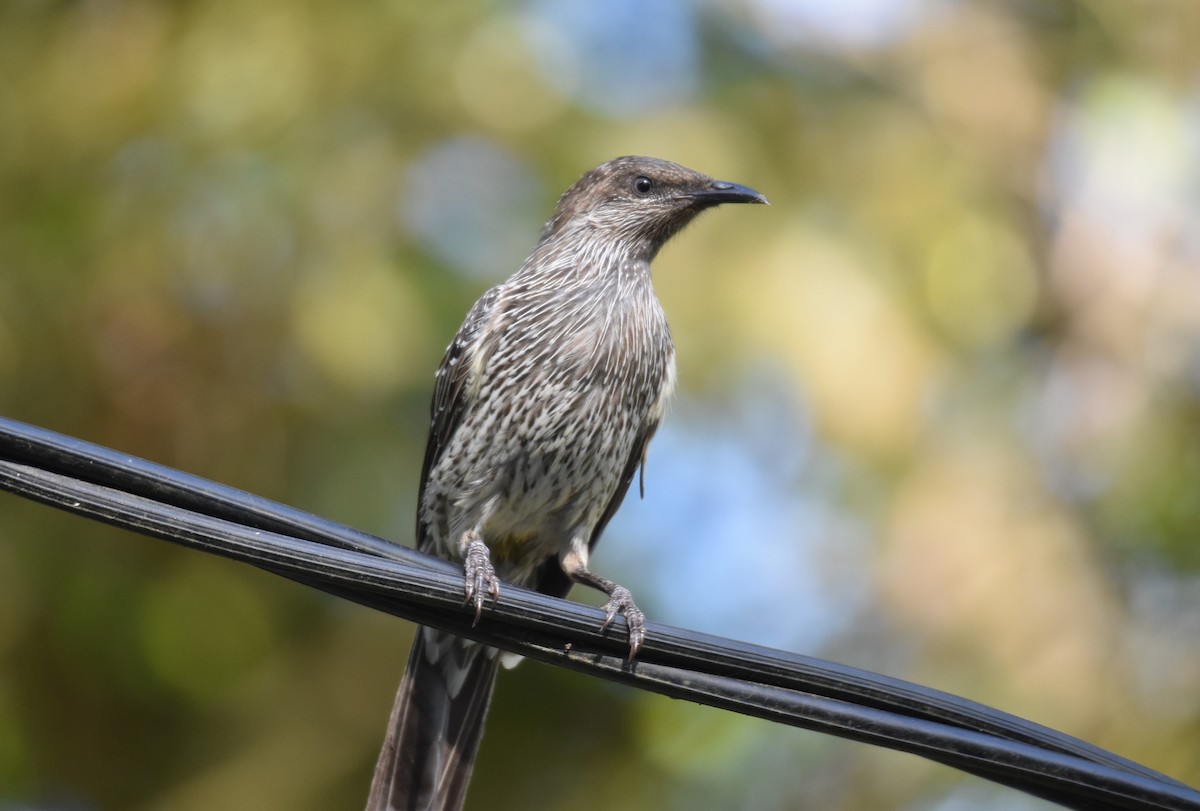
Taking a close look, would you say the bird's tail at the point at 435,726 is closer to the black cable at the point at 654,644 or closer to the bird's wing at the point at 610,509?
the bird's wing at the point at 610,509

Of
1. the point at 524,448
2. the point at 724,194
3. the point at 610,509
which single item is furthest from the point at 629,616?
the point at 724,194

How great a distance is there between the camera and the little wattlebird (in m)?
4.84

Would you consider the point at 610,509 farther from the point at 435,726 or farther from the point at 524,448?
the point at 435,726

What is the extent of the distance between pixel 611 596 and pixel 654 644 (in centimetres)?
126

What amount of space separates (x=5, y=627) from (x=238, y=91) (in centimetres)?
273

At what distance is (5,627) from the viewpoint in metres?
6.27

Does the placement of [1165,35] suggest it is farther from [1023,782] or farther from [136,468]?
[136,468]

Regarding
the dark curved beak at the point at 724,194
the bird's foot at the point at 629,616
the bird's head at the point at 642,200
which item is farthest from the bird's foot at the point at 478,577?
the dark curved beak at the point at 724,194

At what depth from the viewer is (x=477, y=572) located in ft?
12.4

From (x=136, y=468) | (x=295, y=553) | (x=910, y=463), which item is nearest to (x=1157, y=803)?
(x=295, y=553)

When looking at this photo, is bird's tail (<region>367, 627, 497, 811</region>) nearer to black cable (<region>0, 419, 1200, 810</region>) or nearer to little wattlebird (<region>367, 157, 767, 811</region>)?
little wattlebird (<region>367, 157, 767, 811</region>)

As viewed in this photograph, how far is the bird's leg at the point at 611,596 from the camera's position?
3.01 m

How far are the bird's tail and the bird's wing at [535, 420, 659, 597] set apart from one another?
400mm

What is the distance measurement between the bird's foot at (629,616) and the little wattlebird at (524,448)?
332 mm
